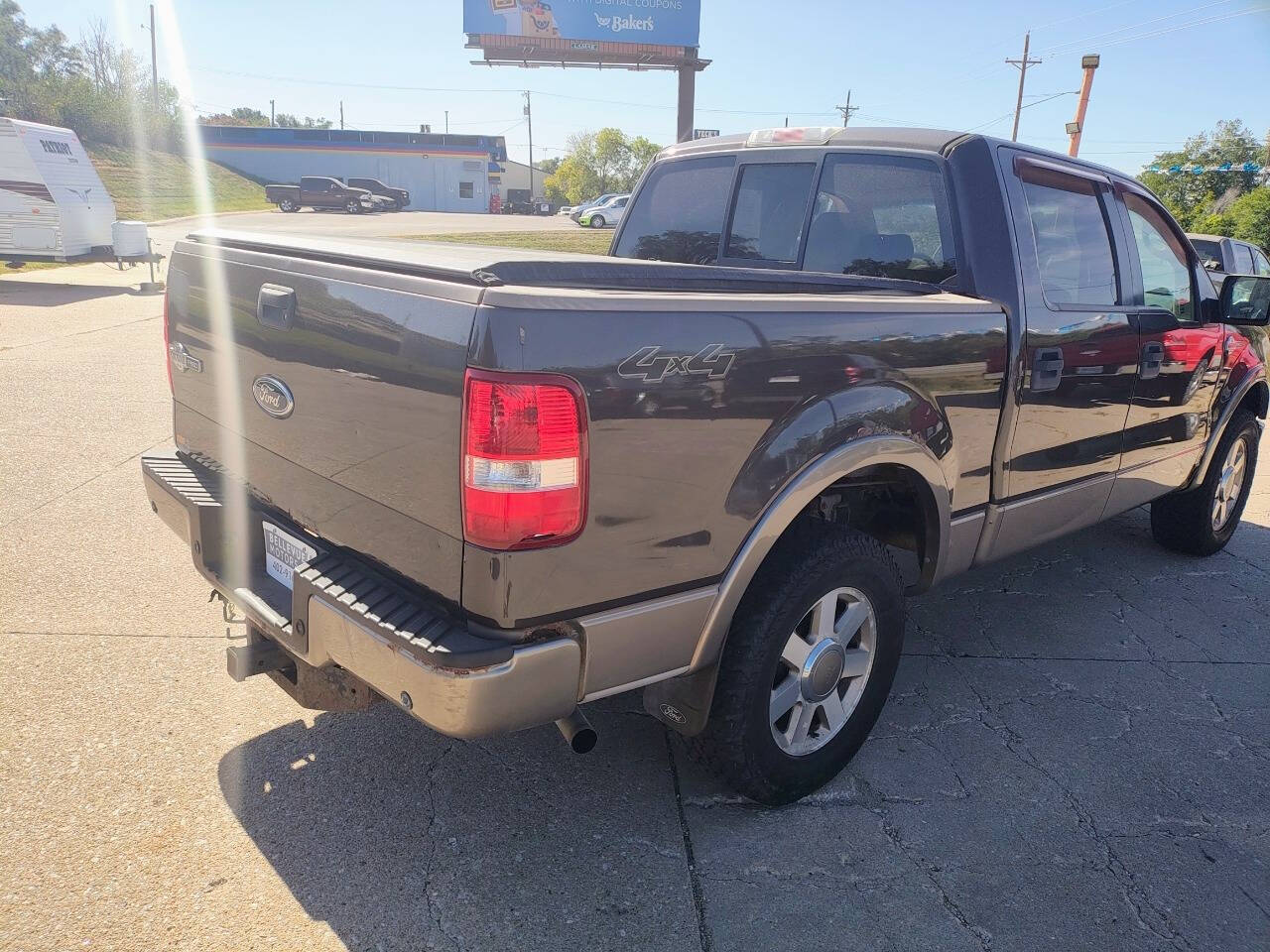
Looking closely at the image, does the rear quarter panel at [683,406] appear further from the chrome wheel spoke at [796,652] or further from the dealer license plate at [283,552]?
the dealer license plate at [283,552]

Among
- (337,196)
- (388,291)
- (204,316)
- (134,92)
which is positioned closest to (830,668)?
(388,291)

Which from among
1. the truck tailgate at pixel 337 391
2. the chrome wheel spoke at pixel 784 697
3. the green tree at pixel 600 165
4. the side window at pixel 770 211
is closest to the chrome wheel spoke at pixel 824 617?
the chrome wheel spoke at pixel 784 697

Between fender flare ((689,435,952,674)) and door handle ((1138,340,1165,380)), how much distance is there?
5.58ft

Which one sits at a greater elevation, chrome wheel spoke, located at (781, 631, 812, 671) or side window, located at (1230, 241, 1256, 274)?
side window, located at (1230, 241, 1256, 274)

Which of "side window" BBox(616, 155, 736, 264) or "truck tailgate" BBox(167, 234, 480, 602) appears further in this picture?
"side window" BBox(616, 155, 736, 264)

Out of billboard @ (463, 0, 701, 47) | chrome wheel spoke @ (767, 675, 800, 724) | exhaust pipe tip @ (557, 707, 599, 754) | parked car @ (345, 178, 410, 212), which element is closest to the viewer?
exhaust pipe tip @ (557, 707, 599, 754)

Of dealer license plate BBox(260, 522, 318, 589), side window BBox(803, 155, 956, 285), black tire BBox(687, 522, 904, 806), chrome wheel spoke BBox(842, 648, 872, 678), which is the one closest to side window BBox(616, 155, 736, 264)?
side window BBox(803, 155, 956, 285)

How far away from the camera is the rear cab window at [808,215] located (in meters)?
3.39

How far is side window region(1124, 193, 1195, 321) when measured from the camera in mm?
4129

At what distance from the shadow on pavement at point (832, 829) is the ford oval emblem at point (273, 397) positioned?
1.17 meters

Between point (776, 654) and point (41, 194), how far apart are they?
56.6ft

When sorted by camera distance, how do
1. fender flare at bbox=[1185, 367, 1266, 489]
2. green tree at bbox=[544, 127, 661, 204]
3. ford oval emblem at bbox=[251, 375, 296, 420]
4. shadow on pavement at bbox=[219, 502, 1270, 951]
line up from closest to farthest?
shadow on pavement at bbox=[219, 502, 1270, 951] → ford oval emblem at bbox=[251, 375, 296, 420] → fender flare at bbox=[1185, 367, 1266, 489] → green tree at bbox=[544, 127, 661, 204]

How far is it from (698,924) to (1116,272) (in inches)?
124

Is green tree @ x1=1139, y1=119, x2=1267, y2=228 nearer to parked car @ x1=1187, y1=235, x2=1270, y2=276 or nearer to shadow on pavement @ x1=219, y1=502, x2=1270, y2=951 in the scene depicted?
parked car @ x1=1187, y1=235, x2=1270, y2=276
